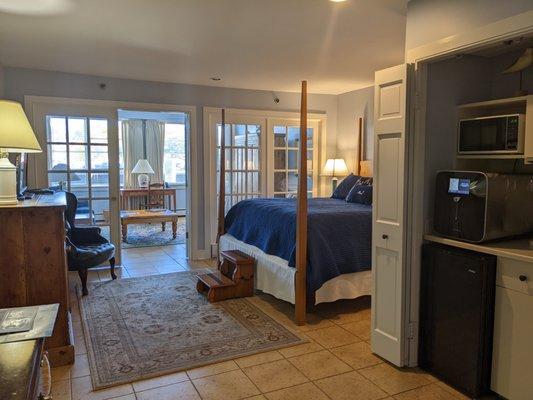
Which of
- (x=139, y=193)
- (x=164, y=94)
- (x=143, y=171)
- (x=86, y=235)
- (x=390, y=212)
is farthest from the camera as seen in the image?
(x=143, y=171)

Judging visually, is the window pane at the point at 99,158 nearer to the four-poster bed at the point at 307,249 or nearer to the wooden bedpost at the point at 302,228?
the four-poster bed at the point at 307,249

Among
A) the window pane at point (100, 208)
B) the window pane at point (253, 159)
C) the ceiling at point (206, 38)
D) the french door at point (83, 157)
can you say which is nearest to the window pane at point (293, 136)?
the window pane at point (253, 159)

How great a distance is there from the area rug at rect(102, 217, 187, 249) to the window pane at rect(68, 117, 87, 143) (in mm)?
2067

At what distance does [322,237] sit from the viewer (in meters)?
3.54

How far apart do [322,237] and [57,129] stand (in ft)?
10.8

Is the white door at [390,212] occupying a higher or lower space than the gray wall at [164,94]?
lower

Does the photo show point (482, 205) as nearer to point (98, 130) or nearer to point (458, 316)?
point (458, 316)

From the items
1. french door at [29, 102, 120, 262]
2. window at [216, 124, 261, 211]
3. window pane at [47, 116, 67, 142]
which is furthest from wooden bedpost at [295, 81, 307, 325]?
window pane at [47, 116, 67, 142]

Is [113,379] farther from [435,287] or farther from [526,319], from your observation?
[526,319]

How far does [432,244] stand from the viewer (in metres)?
2.59

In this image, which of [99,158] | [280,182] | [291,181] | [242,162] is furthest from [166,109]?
[291,181]

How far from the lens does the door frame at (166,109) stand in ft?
15.3

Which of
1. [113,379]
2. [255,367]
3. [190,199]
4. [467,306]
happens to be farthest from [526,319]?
[190,199]

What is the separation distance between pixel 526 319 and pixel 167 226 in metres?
6.90
